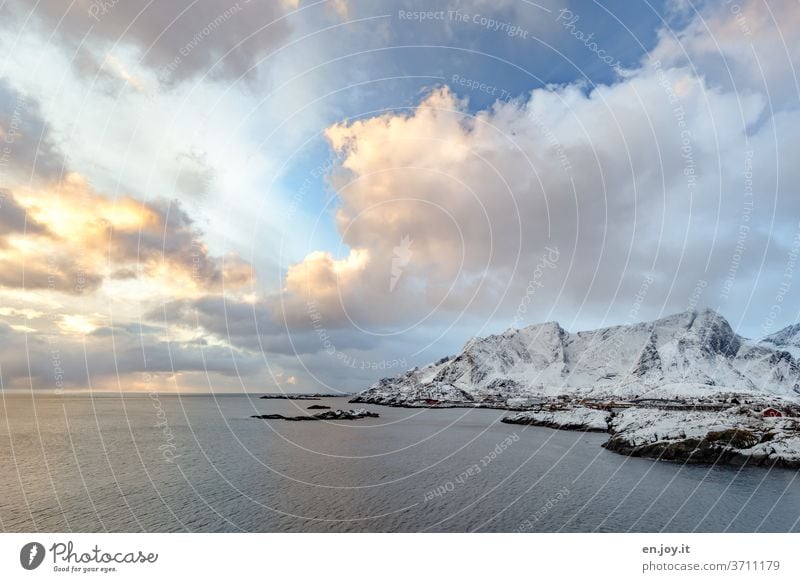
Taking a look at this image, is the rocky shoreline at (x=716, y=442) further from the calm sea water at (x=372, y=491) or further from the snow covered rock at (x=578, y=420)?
the snow covered rock at (x=578, y=420)

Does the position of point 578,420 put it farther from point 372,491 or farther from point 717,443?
point 372,491

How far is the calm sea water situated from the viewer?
30141 millimetres

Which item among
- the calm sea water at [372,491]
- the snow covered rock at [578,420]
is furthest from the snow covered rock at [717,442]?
the snow covered rock at [578,420]

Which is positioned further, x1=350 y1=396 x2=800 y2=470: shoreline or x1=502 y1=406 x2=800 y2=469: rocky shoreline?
x1=502 y1=406 x2=800 y2=469: rocky shoreline

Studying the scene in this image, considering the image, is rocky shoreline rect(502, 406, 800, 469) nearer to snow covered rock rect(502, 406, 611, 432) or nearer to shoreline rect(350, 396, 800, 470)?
shoreline rect(350, 396, 800, 470)

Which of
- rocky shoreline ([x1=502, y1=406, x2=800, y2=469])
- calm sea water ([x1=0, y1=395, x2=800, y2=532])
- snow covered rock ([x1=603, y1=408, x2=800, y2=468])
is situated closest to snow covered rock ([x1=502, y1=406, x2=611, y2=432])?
rocky shoreline ([x1=502, y1=406, x2=800, y2=469])

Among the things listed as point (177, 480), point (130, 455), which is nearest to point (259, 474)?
point (177, 480)

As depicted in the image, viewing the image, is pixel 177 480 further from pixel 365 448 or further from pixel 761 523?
pixel 761 523

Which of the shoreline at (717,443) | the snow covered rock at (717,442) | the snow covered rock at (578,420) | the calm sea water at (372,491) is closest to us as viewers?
the calm sea water at (372,491)

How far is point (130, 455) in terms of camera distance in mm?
58312

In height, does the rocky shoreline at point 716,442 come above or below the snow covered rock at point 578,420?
below

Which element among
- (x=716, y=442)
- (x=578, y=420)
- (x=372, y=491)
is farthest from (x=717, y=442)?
(x=372, y=491)

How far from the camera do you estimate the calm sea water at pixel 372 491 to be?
98.9ft
